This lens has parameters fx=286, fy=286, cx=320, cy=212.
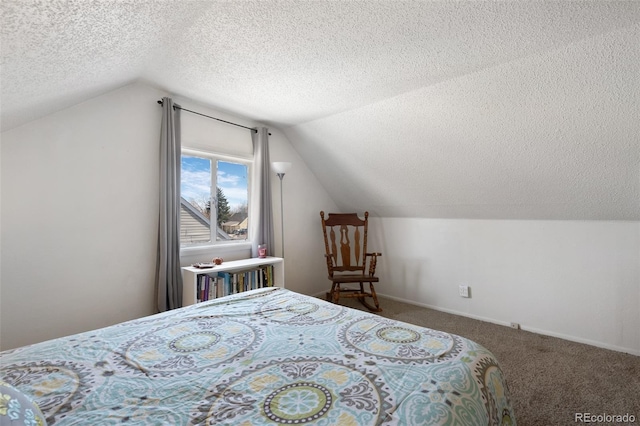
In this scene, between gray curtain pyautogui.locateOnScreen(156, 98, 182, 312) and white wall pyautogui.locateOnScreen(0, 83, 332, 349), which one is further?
gray curtain pyautogui.locateOnScreen(156, 98, 182, 312)

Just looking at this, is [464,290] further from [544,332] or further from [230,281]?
[230,281]

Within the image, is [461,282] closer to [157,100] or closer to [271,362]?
[271,362]

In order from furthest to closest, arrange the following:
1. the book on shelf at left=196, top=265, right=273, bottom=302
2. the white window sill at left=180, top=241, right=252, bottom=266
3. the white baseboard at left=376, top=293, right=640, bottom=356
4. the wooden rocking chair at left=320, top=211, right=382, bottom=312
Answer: the wooden rocking chair at left=320, top=211, right=382, bottom=312 < the white window sill at left=180, top=241, right=252, bottom=266 < the book on shelf at left=196, top=265, right=273, bottom=302 < the white baseboard at left=376, top=293, right=640, bottom=356

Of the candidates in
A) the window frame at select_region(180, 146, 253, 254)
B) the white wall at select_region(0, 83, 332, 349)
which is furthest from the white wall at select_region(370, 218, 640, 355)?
the white wall at select_region(0, 83, 332, 349)

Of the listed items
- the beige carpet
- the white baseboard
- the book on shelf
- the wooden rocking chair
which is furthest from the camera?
the wooden rocking chair

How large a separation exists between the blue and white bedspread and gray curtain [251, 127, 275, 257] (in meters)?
1.83

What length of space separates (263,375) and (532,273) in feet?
9.44

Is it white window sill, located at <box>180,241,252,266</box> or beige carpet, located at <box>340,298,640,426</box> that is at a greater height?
white window sill, located at <box>180,241,252,266</box>

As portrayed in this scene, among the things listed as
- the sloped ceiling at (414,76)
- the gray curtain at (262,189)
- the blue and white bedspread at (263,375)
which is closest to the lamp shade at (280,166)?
the gray curtain at (262,189)

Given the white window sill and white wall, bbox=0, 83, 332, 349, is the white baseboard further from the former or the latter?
white wall, bbox=0, 83, 332, 349

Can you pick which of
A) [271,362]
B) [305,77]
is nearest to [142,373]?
[271,362]

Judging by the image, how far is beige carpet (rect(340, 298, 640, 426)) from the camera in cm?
162

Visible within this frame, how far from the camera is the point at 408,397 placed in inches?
31.7

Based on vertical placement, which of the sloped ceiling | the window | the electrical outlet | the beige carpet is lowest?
the beige carpet
